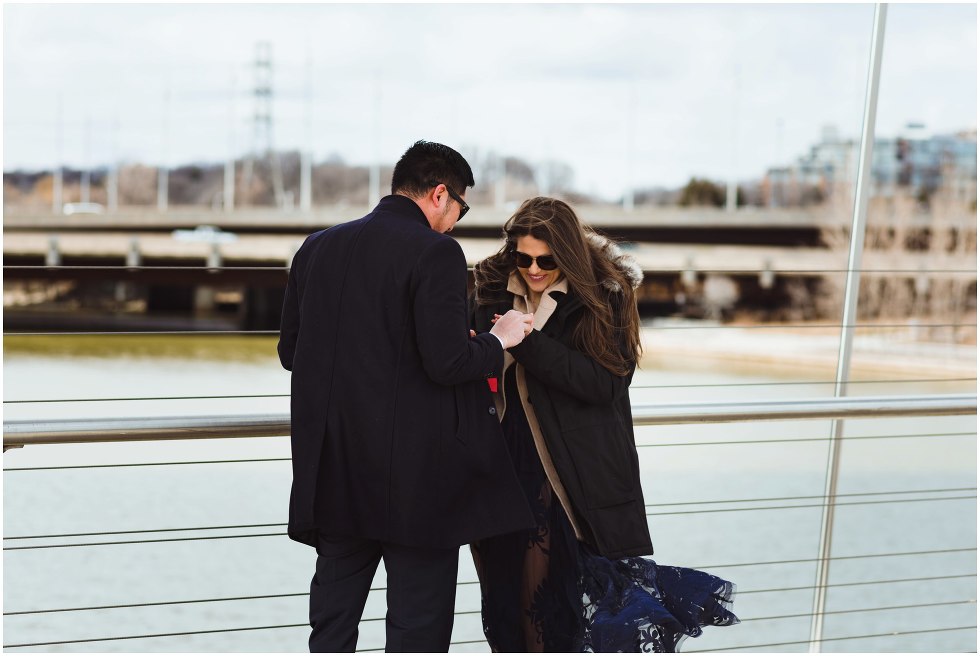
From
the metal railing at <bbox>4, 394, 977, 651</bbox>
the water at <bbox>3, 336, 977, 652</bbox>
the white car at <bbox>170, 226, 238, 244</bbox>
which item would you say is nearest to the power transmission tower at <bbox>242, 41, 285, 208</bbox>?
the white car at <bbox>170, 226, 238, 244</bbox>

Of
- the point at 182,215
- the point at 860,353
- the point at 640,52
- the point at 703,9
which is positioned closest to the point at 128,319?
the point at 182,215

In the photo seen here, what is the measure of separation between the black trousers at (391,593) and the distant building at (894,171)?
25830mm

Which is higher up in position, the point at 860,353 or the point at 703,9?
the point at 703,9

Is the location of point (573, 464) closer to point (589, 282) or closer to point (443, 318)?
point (589, 282)

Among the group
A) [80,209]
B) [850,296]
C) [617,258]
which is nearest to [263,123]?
[80,209]

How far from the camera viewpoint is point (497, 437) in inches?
89.4

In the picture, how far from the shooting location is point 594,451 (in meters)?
2.42

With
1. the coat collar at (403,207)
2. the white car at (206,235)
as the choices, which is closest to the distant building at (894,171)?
the white car at (206,235)

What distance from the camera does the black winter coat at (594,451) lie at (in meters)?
2.41

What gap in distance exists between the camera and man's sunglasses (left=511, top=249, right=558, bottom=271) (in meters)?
2.49

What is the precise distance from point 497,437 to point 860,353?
17.8 meters

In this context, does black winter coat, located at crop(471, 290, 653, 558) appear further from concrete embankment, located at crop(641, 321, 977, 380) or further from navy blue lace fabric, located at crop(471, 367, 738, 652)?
concrete embankment, located at crop(641, 321, 977, 380)

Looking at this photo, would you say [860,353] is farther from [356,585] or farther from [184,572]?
[356,585]

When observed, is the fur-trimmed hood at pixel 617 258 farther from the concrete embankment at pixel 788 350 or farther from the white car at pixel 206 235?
the white car at pixel 206 235
